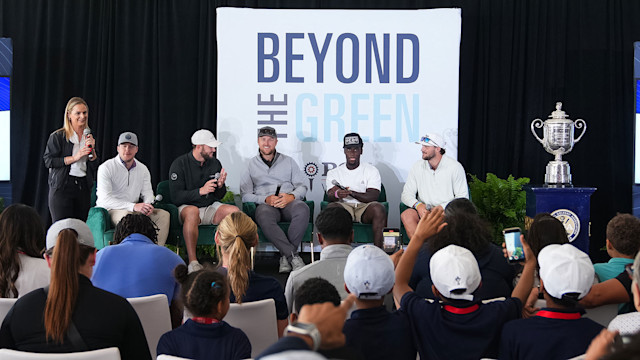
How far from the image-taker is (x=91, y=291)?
1.94m

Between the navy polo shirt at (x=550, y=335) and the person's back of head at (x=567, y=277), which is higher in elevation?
the person's back of head at (x=567, y=277)

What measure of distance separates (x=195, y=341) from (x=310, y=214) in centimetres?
380

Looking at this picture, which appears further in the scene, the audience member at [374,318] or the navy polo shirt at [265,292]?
the navy polo shirt at [265,292]

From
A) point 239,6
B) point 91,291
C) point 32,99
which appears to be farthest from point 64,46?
point 91,291

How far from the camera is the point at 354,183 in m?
5.79

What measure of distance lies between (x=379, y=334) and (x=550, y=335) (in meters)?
0.52

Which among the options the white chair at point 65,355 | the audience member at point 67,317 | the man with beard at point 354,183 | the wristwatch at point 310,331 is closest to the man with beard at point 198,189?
the man with beard at point 354,183

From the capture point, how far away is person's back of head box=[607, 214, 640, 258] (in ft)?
8.81

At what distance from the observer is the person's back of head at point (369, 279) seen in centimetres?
194

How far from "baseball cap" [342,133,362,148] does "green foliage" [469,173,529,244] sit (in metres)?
1.31

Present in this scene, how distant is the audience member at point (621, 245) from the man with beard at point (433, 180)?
2740 mm

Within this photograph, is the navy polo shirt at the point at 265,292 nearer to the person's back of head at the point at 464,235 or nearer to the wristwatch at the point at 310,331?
the person's back of head at the point at 464,235

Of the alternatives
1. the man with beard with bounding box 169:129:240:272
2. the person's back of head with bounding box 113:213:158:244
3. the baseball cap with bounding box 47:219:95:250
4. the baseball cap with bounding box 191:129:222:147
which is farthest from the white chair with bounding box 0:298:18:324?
the baseball cap with bounding box 191:129:222:147

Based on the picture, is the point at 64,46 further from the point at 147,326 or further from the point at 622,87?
the point at 622,87
